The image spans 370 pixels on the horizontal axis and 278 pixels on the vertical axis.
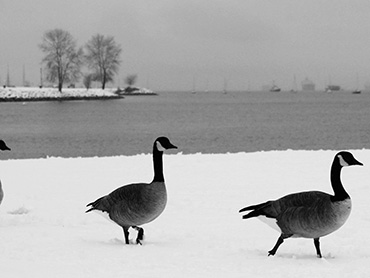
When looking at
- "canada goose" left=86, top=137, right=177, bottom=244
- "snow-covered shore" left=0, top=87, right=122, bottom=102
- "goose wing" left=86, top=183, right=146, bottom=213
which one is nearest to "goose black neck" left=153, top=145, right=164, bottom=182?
"canada goose" left=86, top=137, right=177, bottom=244

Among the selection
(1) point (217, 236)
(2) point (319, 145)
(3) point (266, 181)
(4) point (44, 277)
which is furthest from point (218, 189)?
(2) point (319, 145)

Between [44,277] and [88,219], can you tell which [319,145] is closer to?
[88,219]

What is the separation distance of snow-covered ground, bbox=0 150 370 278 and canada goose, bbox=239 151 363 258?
0.40m

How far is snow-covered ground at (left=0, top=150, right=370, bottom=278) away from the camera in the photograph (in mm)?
6648

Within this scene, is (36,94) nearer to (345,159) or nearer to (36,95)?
(36,95)

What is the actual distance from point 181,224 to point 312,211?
3716 millimetres

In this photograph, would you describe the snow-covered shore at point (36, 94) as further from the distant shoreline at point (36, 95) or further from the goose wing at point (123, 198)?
the goose wing at point (123, 198)

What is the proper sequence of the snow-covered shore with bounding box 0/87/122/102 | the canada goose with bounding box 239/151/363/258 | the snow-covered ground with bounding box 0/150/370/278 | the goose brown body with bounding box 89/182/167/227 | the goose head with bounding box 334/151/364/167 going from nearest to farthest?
the snow-covered ground with bounding box 0/150/370/278 < the canada goose with bounding box 239/151/363/258 < the goose head with bounding box 334/151/364/167 < the goose brown body with bounding box 89/182/167/227 < the snow-covered shore with bounding box 0/87/122/102

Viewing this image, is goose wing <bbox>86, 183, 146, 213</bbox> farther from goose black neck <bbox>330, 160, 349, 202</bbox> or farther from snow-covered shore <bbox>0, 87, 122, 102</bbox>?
snow-covered shore <bbox>0, 87, 122, 102</bbox>

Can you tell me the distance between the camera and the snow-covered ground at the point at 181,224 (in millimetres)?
6648

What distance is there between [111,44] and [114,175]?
113696 mm

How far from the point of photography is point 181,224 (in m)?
10.2

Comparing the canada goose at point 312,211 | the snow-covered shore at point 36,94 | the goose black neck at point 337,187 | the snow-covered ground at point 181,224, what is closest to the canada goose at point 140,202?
the snow-covered ground at point 181,224

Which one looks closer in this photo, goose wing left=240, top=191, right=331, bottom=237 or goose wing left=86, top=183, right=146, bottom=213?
goose wing left=240, top=191, right=331, bottom=237
